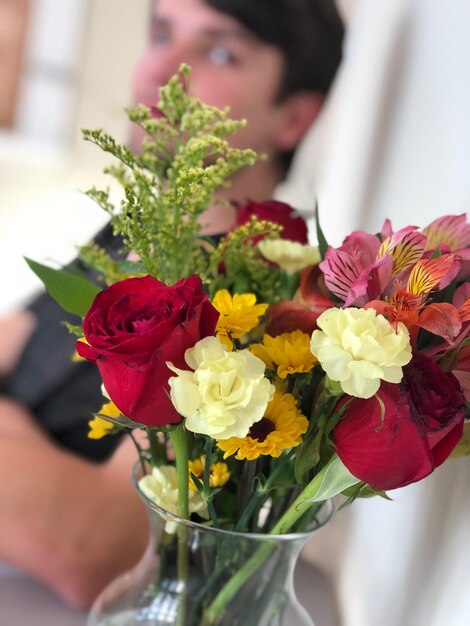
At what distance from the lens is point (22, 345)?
38.2 inches

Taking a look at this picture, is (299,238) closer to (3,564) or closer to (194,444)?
(194,444)

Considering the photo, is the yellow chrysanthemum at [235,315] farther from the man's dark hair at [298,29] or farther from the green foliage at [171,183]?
the man's dark hair at [298,29]

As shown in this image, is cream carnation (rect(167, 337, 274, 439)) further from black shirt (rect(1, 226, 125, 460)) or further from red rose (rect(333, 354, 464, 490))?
black shirt (rect(1, 226, 125, 460))

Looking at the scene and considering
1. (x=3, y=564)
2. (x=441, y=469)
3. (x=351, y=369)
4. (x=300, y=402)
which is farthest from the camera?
(x=3, y=564)

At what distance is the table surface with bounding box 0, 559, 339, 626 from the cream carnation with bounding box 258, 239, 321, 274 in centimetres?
46

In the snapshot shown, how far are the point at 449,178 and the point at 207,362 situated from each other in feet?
1.26

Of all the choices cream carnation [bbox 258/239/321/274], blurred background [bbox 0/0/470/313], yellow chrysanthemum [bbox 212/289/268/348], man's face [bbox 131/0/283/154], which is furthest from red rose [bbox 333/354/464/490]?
man's face [bbox 131/0/283/154]

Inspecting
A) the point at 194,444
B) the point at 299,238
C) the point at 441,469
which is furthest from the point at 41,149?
the point at 441,469

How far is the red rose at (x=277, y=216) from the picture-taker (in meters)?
0.70

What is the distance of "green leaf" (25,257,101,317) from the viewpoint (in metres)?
0.60

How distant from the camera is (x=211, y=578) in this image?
605 mm

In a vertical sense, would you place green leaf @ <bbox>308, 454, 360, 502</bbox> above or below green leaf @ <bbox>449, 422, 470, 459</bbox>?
below

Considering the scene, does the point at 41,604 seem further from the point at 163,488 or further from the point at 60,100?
the point at 60,100

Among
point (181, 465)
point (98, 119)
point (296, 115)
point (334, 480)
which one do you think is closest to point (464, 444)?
point (334, 480)
